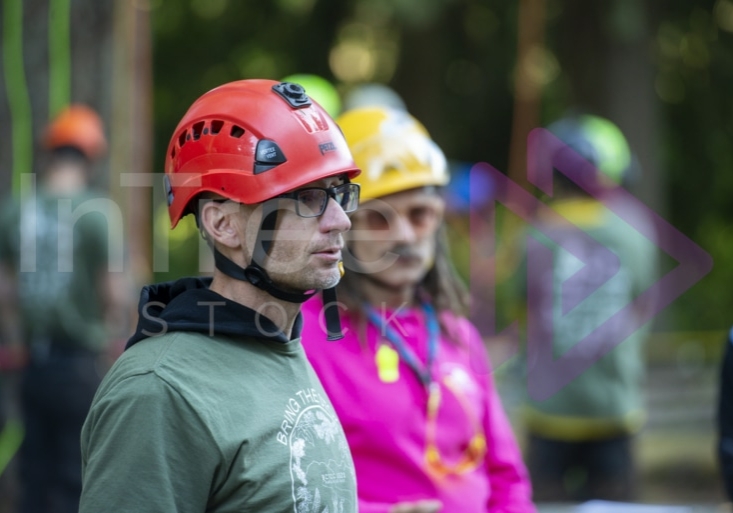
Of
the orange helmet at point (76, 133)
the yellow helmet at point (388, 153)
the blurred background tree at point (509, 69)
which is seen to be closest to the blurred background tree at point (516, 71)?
the blurred background tree at point (509, 69)

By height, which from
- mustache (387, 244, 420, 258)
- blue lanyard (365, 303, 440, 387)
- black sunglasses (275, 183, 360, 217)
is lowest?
blue lanyard (365, 303, 440, 387)

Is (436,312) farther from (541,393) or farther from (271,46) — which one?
(271,46)

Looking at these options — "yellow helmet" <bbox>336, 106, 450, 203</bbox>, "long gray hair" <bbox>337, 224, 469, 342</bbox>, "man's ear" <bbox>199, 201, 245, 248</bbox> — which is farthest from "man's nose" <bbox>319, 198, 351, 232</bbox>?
"yellow helmet" <bbox>336, 106, 450, 203</bbox>

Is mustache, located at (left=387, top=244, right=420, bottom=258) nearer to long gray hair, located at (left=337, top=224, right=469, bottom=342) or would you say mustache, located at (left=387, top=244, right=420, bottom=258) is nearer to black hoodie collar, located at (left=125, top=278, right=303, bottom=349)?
long gray hair, located at (left=337, top=224, right=469, bottom=342)

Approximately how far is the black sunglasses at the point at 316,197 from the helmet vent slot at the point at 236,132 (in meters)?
0.16

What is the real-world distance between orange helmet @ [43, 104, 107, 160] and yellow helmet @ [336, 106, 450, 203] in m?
→ 3.13

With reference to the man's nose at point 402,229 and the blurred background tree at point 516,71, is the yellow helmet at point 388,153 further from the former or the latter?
the blurred background tree at point 516,71

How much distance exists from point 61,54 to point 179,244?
7.71 meters

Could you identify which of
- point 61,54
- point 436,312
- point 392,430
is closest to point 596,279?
point 436,312

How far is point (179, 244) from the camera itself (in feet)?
47.2

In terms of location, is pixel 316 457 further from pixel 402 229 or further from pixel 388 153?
pixel 388 153

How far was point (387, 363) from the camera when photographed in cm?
292

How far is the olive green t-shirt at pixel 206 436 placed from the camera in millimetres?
1865

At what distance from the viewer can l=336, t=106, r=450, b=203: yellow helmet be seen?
3141mm
